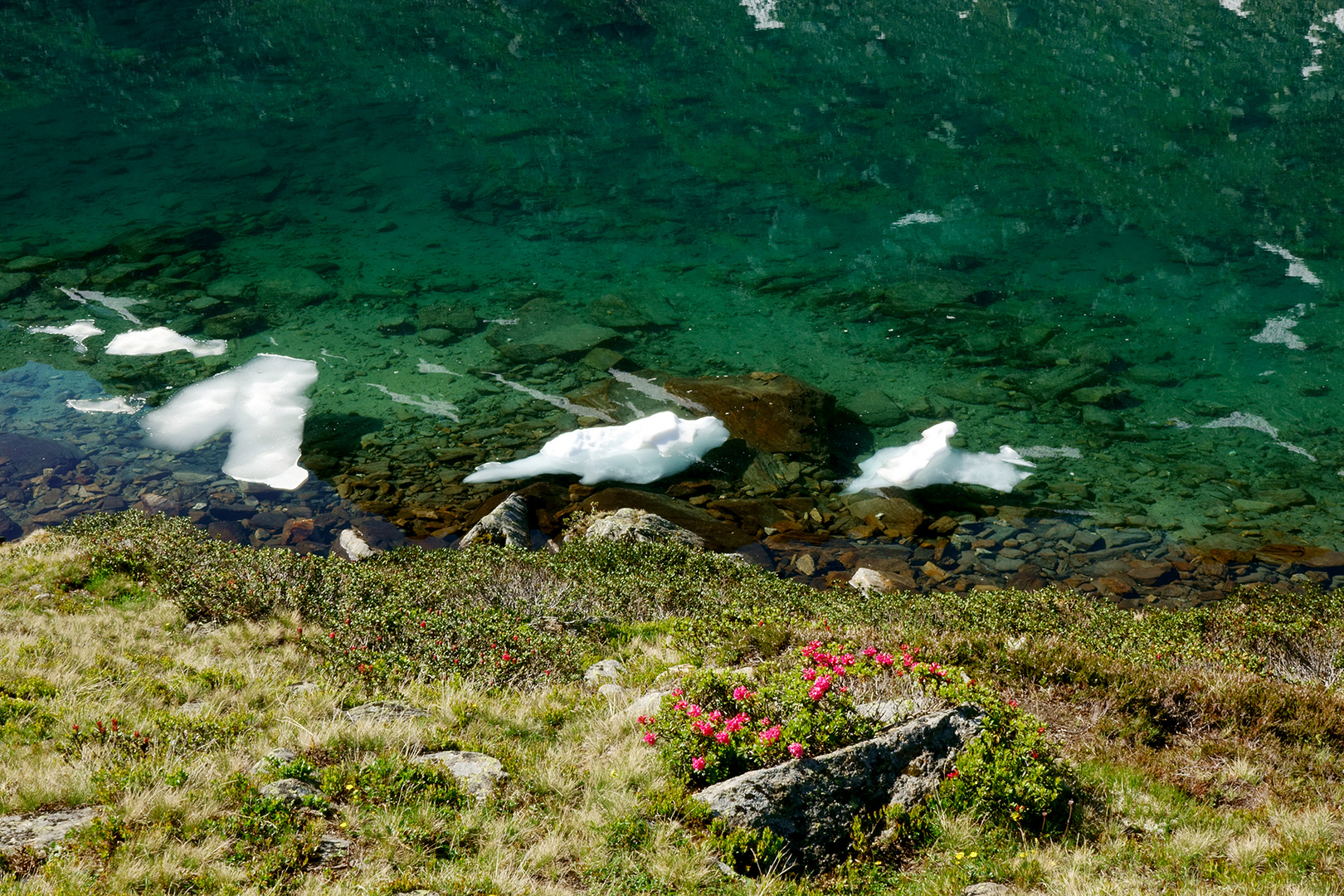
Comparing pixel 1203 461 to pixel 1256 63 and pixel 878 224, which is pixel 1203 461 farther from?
pixel 1256 63

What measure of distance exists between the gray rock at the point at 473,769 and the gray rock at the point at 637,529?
8141 millimetres

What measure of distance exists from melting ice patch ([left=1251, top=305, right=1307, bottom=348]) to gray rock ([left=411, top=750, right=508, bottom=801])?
27339 millimetres

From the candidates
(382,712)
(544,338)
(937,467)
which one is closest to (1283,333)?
(937,467)

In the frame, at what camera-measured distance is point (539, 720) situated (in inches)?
324

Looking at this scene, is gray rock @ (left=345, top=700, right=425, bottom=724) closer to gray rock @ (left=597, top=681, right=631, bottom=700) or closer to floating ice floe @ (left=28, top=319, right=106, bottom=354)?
gray rock @ (left=597, top=681, right=631, bottom=700)

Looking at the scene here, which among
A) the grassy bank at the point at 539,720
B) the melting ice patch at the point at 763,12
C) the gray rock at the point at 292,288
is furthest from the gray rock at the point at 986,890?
the melting ice patch at the point at 763,12

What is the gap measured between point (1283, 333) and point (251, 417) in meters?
30.0

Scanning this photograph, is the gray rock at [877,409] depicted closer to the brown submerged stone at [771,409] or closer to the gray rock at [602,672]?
the brown submerged stone at [771,409]

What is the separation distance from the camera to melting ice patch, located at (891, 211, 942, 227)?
35.5 meters

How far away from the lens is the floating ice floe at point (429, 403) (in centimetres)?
2116

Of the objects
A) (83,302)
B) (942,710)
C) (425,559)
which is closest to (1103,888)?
(942,710)

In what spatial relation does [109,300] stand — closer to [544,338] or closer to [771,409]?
[544,338]

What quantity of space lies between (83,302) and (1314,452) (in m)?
35.0

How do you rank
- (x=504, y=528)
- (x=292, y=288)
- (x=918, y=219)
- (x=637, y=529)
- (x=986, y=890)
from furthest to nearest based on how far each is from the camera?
(x=918, y=219) < (x=292, y=288) < (x=504, y=528) < (x=637, y=529) < (x=986, y=890)
